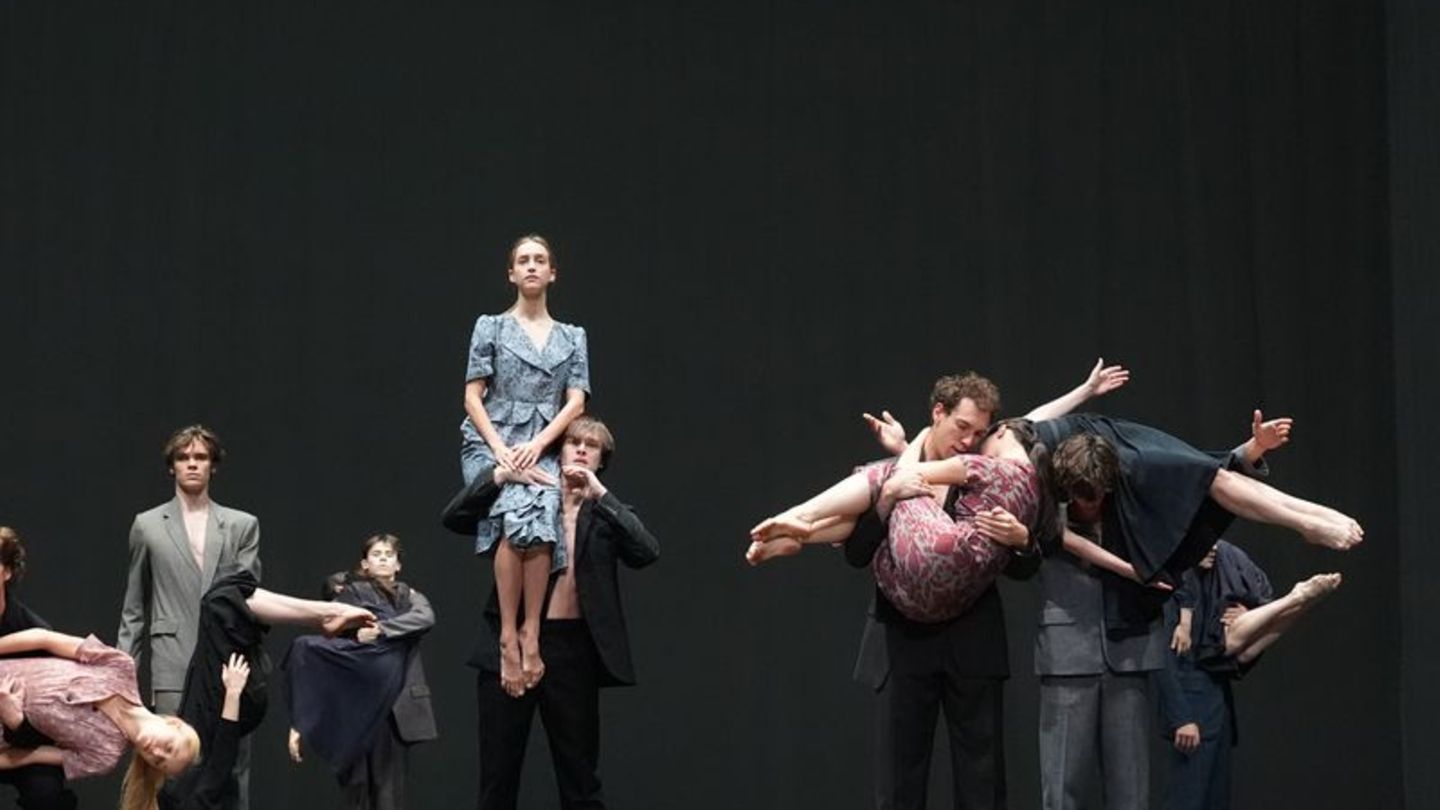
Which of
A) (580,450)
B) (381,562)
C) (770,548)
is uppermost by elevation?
(580,450)

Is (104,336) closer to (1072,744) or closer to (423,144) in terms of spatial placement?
(423,144)

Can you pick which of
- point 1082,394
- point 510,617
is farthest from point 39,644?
point 1082,394

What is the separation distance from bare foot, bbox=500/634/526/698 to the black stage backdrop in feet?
6.17

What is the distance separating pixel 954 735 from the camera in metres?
5.54

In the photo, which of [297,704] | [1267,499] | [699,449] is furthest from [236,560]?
[1267,499]

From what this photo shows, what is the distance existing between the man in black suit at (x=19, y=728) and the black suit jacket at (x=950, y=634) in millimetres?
2381

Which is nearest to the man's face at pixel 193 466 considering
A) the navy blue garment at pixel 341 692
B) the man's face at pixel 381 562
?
the man's face at pixel 381 562

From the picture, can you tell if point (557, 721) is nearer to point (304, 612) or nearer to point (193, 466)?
point (304, 612)

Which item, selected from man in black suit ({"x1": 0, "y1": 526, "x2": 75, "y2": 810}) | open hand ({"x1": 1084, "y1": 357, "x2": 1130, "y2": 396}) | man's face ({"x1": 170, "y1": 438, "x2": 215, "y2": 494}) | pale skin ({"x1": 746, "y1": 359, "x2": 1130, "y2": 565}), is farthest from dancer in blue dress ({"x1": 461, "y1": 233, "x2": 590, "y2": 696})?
open hand ({"x1": 1084, "y1": 357, "x2": 1130, "y2": 396})

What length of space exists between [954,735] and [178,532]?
2737 mm

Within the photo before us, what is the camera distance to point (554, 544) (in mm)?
5965

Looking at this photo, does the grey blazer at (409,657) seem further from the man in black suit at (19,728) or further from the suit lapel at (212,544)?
the man in black suit at (19,728)

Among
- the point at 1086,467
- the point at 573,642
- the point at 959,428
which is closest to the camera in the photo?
the point at 1086,467

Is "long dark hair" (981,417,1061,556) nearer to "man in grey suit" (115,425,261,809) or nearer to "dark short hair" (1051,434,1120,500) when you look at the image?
"dark short hair" (1051,434,1120,500)
